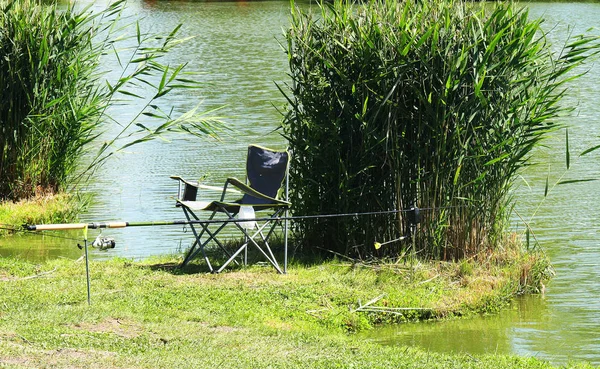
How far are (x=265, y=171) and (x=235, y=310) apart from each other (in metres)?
1.79

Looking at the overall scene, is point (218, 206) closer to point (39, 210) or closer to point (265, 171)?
point (265, 171)


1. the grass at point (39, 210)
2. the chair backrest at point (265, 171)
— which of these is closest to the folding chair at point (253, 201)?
the chair backrest at point (265, 171)

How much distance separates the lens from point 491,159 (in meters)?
7.65

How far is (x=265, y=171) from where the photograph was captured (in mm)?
7875

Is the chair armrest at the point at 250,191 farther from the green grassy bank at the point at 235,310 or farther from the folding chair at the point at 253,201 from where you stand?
the green grassy bank at the point at 235,310

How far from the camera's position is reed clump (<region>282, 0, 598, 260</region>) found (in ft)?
24.6

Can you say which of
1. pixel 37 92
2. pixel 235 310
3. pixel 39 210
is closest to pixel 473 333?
pixel 235 310

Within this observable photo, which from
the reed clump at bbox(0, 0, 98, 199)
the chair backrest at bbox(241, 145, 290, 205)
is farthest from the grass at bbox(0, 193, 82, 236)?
the chair backrest at bbox(241, 145, 290, 205)

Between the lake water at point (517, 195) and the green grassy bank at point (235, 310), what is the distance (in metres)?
0.27

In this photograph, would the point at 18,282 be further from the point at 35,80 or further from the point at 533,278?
the point at 533,278

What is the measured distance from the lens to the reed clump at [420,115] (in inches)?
296

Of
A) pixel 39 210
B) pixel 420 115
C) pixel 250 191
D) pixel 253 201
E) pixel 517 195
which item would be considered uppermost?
pixel 420 115

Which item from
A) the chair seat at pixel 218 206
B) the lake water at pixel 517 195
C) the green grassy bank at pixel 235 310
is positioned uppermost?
the chair seat at pixel 218 206

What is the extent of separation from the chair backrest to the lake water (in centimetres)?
98
